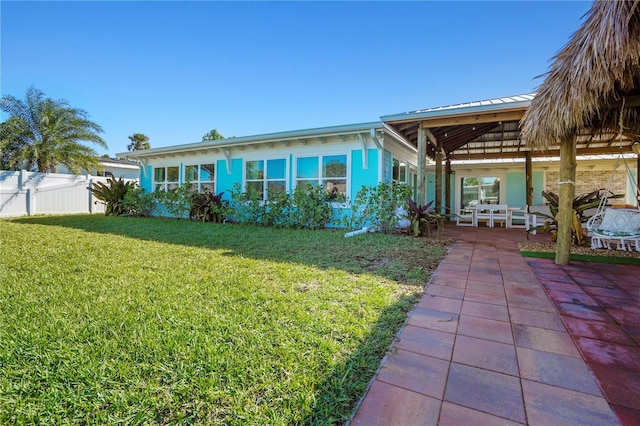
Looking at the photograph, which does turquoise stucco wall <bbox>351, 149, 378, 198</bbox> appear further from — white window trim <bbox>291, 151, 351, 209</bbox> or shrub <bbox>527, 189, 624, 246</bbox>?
shrub <bbox>527, 189, 624, 246</bbox>

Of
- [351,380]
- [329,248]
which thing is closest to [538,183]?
[329,248]

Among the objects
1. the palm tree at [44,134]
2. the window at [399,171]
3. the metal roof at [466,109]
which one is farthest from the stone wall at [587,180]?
the palm tree at [44,134]

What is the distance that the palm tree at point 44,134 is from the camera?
13359 millimetres

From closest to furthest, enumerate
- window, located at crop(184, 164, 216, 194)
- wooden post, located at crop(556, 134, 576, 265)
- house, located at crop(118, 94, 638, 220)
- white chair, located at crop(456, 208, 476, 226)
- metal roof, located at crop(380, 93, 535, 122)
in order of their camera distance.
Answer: wooden post, located at crop(556, 134, 576, 265) < metal roof, located at crop(380, 93, 535, 122) < house, located at crop(118, 94, 638, 220) < white chair, located at crop(456, 208, 476, 226) < window, located at crop(184, 164, 216, 194)

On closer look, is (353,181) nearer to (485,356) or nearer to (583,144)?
(485,356)

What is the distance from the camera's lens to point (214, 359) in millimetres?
1785

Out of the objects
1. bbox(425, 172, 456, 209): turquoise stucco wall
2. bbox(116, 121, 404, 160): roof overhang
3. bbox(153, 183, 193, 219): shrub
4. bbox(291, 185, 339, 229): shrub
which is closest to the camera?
bbox(116, 121, 404, 160): roof overhang

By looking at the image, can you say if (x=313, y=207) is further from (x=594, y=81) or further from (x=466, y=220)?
(x=466, y=220)

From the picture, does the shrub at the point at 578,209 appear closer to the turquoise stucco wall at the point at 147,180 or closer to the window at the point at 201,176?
the window at the point at 201,176

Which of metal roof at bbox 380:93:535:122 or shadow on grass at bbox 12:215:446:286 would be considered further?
metal roof at bbox 380:93:535:122

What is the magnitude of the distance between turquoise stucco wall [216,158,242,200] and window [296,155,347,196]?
2.49 metres

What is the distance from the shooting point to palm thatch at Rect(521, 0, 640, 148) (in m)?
2.78

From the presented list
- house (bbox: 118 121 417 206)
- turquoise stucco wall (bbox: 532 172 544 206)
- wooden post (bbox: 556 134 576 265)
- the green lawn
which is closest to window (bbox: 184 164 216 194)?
house (bbox: 118 121 417 206)

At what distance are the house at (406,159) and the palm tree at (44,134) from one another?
473cm
